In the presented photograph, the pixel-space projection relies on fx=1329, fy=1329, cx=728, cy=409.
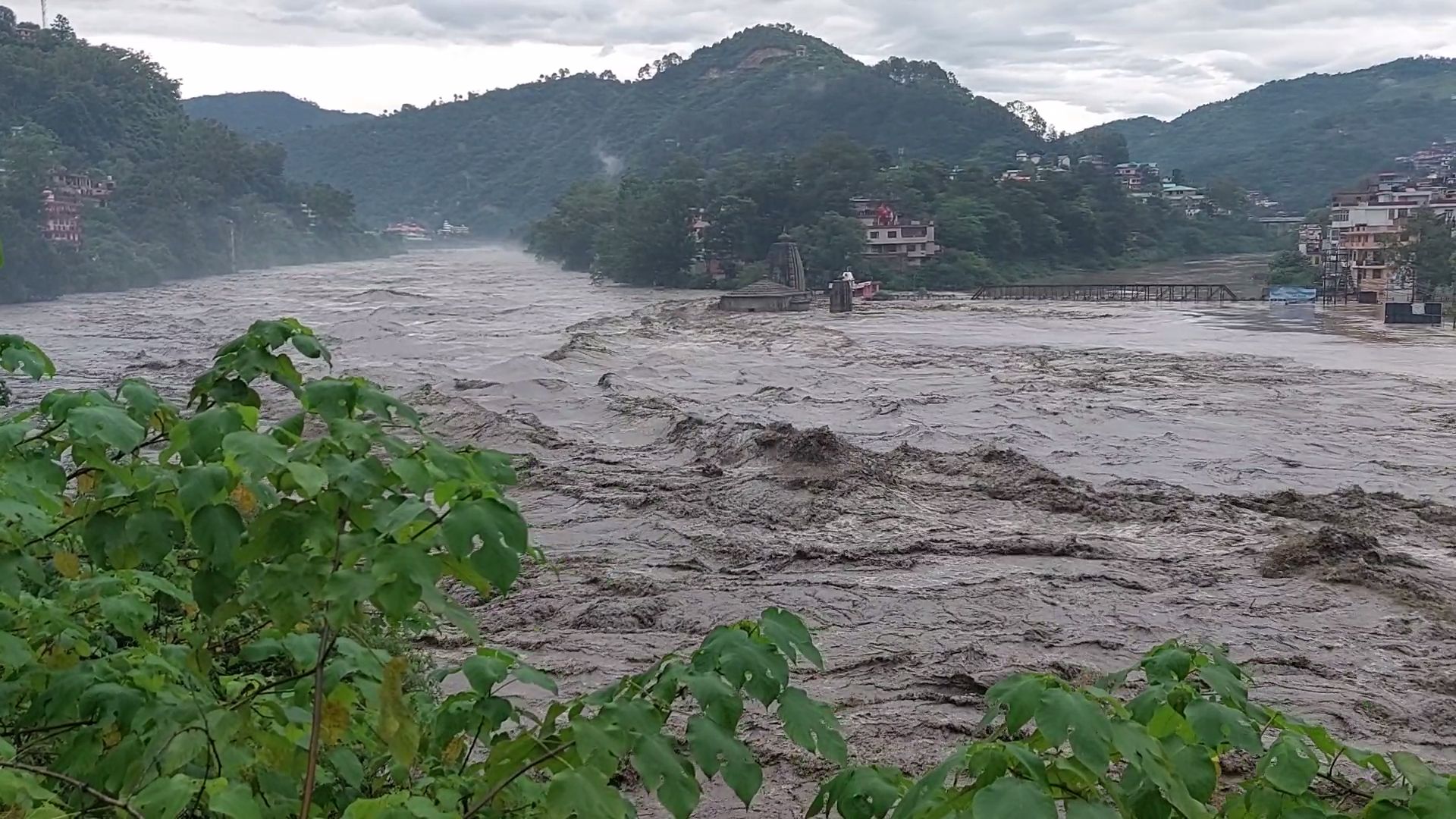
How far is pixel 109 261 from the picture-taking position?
155 ft

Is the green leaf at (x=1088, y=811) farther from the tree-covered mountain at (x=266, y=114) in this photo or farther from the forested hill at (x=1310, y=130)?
the tree-covered mountain at (x=266, y=114)

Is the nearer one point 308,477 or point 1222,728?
point 308,477

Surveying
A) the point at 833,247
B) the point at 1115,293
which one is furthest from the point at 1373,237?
the point at 833,247

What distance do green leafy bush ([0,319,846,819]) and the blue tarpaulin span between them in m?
41.9

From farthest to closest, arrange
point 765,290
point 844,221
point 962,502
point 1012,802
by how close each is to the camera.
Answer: point 844,221 < point 765,290 < point 962,502 < point 1012,802

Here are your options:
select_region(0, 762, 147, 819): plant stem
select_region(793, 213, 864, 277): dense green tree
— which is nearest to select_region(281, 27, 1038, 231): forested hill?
select_region(793, 213, 864, 277): dense green tree

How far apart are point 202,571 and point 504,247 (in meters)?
97.2

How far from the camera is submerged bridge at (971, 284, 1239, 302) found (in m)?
41.5

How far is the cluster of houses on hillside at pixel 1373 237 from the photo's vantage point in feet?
121

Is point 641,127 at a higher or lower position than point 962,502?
higher

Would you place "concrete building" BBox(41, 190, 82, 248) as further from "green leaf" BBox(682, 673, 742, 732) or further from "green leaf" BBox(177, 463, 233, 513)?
"green leaf" BBox(682, 673, 742, 732)

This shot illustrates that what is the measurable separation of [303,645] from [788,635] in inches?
35.0

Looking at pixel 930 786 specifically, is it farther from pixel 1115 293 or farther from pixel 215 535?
pixel 1115 293

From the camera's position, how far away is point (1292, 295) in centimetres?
4044
